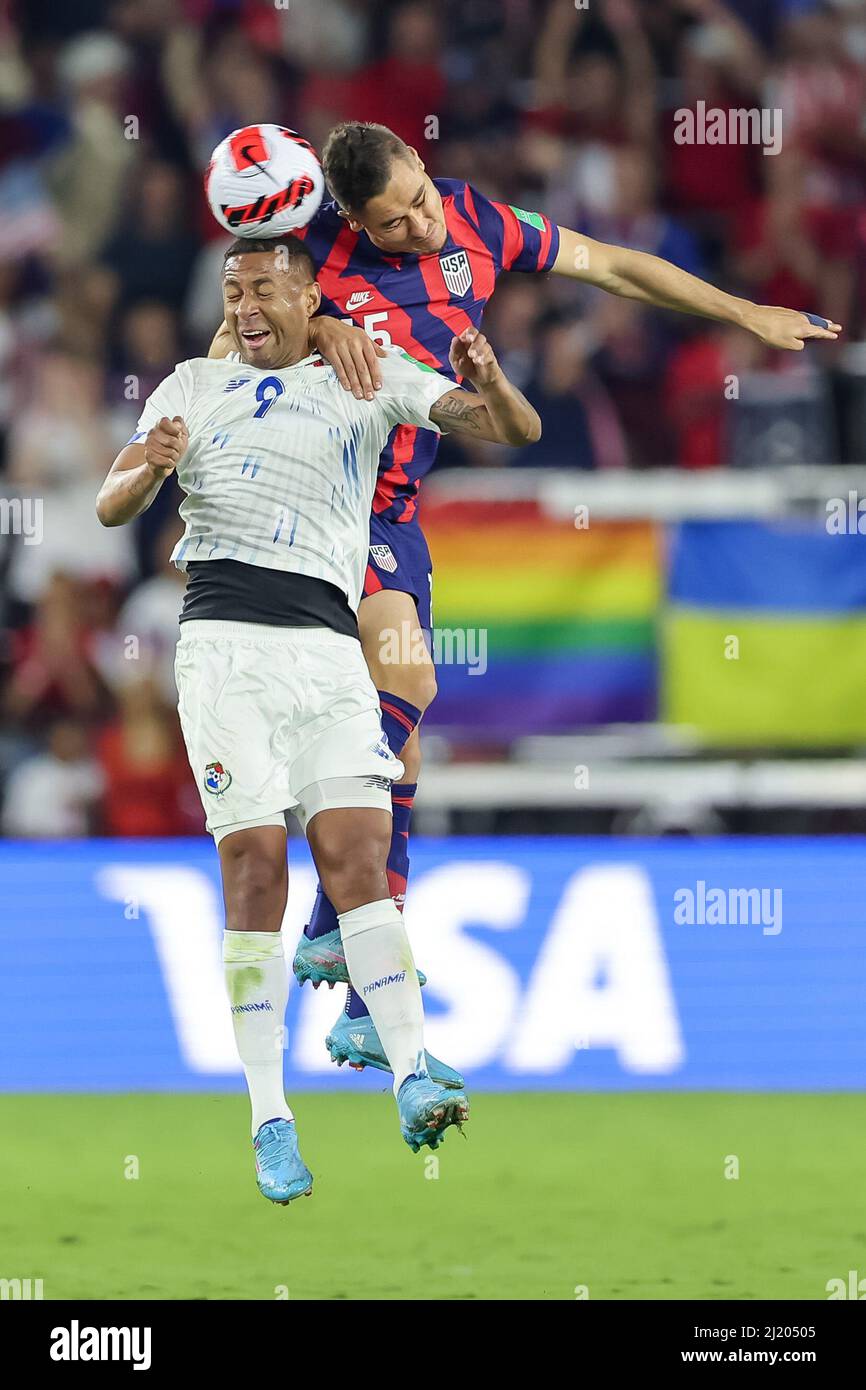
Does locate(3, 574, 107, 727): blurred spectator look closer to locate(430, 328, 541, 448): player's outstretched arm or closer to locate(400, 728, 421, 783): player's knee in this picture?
locate(400, 728, 421, 783): player's knee

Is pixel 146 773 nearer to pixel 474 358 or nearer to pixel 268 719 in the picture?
pixel 268 719

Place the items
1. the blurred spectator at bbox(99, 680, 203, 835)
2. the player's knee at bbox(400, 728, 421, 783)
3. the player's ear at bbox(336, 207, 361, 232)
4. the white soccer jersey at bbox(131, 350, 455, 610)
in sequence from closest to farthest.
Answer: the white soccer jersey at bbox(131, 350, 455, 610) → the player's ear at bbox(336, 207, 361, 232) → the player's knee at bbox(400, 728, 421, 783) → the blurred spectator at bbox(99, 680, 203, 835)

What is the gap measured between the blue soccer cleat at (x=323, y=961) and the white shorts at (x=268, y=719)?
681 mm

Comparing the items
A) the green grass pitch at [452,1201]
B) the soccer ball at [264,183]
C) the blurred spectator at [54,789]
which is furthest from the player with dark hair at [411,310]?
the blurred spectator at [54,789]

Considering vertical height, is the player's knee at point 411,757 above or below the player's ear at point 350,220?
below

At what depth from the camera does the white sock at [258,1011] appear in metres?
5.67

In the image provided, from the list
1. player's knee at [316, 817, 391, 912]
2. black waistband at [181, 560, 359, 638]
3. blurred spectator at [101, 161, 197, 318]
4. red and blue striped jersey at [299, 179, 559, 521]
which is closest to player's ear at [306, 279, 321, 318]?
red and blue striped jersey at [299, 179, 559, 521]

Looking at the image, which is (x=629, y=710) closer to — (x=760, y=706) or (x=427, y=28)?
(x=760, y=706)

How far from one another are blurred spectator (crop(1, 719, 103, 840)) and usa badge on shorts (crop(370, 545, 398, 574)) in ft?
13.6

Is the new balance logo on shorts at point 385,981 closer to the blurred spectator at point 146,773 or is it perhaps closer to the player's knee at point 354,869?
the player's knee at point 354,869

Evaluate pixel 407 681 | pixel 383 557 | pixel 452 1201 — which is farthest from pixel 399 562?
pixel 452 1201

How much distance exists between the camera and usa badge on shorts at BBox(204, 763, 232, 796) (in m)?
5.64

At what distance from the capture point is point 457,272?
627cm

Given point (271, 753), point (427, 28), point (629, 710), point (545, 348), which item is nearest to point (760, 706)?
point (629, 710)
